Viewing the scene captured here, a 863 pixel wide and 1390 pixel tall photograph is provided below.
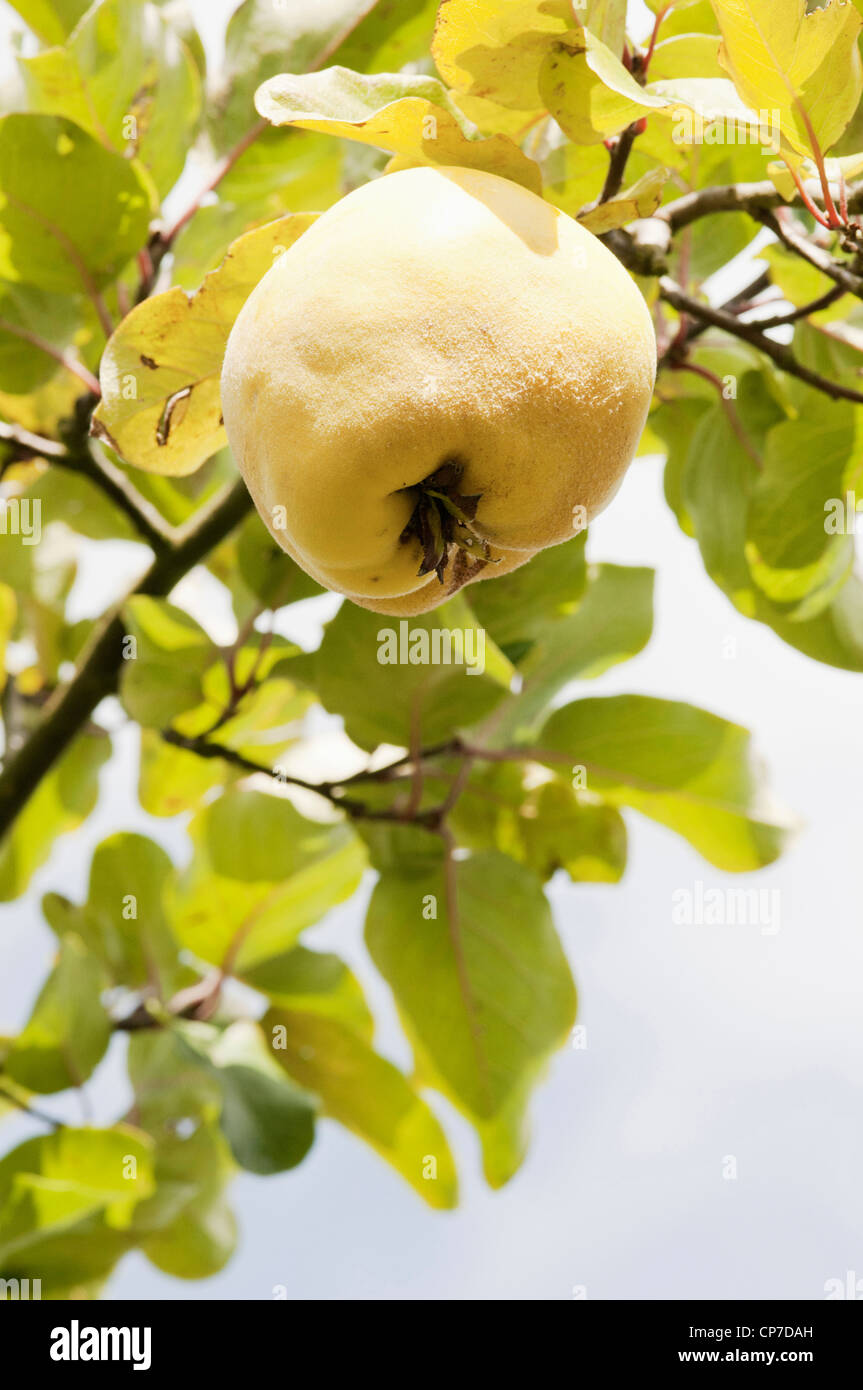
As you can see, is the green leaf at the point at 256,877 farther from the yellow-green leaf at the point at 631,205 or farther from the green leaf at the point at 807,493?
the yellow-green leaf at the point at 631,205

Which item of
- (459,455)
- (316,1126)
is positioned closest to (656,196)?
(459,455)

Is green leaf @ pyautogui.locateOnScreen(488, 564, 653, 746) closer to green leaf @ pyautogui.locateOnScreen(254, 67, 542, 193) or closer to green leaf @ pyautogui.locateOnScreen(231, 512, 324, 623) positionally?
green leaf @ pyautogui.locateOnScreen(231, 512, 324, 623)

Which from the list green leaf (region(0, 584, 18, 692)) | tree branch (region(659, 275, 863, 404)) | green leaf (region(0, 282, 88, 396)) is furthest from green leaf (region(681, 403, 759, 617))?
green leaf (region(0, 584, 18, 692))

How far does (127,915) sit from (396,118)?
1323 millimetres

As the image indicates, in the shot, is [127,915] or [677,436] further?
[127,915]

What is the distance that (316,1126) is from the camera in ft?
5.06

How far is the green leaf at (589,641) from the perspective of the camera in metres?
1.49

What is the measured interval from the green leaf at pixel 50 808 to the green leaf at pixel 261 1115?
18.4 inches

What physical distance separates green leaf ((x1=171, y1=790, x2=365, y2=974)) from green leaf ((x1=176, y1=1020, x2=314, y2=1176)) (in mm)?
152

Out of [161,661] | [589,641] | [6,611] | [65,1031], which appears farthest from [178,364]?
[6,611]

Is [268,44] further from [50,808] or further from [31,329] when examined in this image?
[50,808]

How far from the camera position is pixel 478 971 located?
1.45 meters

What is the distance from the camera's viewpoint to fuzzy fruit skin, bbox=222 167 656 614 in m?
0.59

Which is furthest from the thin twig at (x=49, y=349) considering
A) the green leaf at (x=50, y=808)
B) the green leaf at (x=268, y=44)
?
the green leaf at (x=50, y=808)
